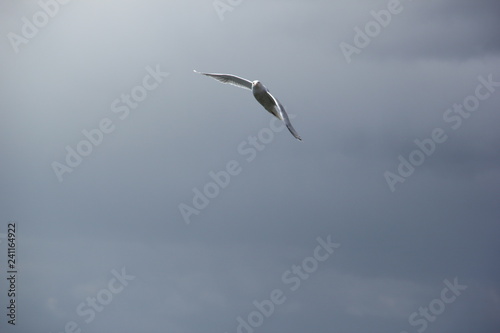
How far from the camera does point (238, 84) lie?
204ft

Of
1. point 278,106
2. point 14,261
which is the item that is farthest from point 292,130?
point 14,261

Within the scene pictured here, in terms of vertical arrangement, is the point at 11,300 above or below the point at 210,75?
below

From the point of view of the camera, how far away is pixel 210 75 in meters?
62.1

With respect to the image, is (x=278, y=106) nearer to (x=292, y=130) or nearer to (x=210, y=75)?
(x=292, y=130)

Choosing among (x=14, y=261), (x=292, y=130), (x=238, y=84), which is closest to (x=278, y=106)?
(x=292, y=130)

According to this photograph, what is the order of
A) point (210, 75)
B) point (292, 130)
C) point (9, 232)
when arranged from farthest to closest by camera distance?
1. point (9, 232)
2. point (210, 75)
3. point (292, 130)

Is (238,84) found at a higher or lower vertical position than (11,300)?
higher

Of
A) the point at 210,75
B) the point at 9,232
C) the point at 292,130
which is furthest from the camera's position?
the point at 9,232

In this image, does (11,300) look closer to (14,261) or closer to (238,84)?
(14,261)

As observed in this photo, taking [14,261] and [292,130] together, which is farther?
[14,261]

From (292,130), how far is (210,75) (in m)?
13.4

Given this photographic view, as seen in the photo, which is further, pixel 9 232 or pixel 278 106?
pixel 9 232

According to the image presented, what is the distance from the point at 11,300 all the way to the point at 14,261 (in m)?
4.30

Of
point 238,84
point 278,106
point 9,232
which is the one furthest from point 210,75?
point 9,232
